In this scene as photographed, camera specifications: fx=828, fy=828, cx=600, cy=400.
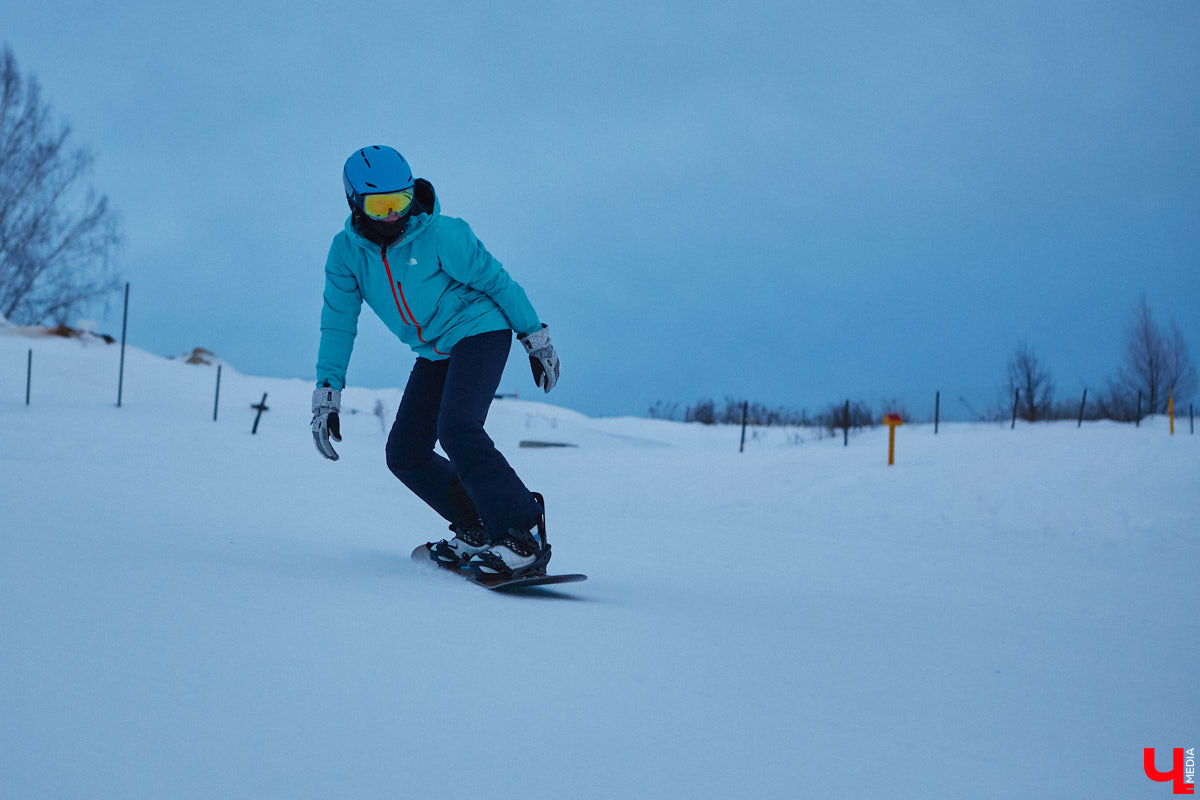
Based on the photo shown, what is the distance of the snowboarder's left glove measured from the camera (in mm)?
3336

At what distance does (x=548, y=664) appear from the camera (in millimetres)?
1829

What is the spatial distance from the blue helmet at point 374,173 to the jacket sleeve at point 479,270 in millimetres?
220

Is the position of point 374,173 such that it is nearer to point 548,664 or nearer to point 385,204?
point 385,204

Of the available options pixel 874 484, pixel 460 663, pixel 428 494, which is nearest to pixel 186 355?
pixel 874 484

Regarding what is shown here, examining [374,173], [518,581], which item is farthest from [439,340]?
[518,581]

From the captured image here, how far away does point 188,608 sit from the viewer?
1937 mm

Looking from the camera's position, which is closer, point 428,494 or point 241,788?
point 241,788

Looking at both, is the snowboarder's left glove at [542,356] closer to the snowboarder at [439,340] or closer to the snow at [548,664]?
the snowboarder at [439,340]

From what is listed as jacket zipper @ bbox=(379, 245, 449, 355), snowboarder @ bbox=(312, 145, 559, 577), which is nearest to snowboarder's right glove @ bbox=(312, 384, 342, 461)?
snowboarder @ bbox=(312, 145, 559, 577)

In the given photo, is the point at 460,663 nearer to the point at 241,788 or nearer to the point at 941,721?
the point at 241,788

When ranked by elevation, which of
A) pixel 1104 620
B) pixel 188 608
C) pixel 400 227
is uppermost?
pixel 400 227

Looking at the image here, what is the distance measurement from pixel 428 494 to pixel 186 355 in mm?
26334

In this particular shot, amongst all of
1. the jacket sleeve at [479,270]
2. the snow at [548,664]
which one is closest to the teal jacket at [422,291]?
the jacket sleeve at [479,270]

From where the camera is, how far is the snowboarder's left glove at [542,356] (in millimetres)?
3336
